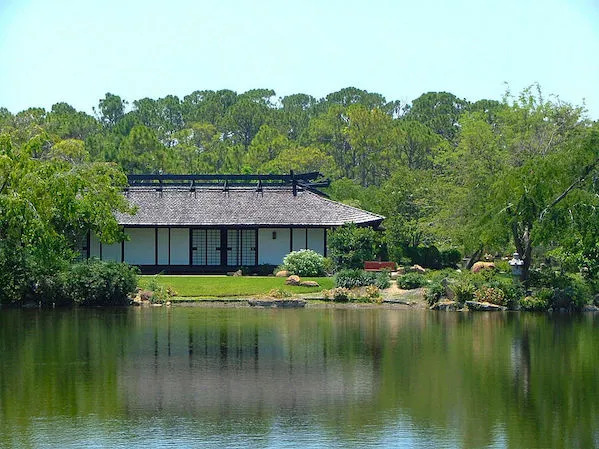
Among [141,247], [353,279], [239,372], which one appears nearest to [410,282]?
[353,279]

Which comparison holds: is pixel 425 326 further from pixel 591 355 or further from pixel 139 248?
pixel 139 248

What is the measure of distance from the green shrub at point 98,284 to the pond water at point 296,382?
384cm

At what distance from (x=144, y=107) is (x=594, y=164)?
77120 millimetres

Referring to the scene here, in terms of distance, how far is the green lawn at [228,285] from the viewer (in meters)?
42.9

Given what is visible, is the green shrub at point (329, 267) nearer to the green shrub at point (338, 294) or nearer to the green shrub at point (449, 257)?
the green shrub at point (338, 294)

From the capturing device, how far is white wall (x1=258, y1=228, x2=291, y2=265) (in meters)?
51.1

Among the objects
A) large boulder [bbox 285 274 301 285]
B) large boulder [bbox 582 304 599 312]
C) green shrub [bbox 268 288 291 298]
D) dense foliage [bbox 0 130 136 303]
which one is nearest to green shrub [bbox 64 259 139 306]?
dense foliage [bbox 0 130 136 303]

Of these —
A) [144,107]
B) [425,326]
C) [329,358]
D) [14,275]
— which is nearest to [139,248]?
[14,275]

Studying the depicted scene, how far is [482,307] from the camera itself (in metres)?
40.0

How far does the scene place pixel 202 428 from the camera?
18.7 metres

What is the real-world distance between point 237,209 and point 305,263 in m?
6.61

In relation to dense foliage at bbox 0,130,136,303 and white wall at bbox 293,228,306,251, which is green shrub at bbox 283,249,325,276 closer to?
white wall at bbox 293,228,306,251

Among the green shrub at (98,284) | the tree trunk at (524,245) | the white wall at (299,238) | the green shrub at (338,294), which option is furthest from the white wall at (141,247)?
the tree trunk at (524,245)

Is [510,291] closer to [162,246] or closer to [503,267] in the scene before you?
[503,267]
